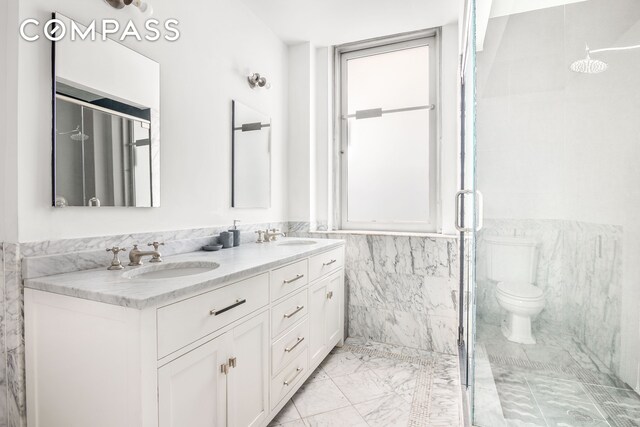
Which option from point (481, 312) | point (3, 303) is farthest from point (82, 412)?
point (481, 312)

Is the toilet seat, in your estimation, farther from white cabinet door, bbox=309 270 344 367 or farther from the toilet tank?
white cabinet door, bbox=309 270 344 367

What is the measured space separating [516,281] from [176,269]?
1542 millimetres

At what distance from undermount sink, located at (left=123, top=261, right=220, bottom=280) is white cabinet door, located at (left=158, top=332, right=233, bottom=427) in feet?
1.34

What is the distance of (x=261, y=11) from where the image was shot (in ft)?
8.11

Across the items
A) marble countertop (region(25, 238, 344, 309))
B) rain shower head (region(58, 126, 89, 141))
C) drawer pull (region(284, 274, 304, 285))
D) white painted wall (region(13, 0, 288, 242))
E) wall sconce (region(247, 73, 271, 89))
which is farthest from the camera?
wall sconce (region(247, 73, 271, 89))

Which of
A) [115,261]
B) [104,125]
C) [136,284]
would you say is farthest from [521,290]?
[104,125]

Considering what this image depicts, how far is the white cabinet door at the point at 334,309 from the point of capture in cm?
231

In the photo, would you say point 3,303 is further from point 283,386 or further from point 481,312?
point 481,312

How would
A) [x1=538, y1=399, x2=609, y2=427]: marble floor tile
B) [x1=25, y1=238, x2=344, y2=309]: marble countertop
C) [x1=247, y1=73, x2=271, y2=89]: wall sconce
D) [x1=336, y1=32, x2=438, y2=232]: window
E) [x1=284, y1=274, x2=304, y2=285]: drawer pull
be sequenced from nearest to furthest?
[x1=25, y1=238, x2=344, y2=309]: marble countertop, [x1=538, y1=399, x2=609, y2=427]: marble floor tile, [x1=284, y1=274, x2=304, y2=285]: drawer pull, [x1=247, y1=73, x2=271, y2=89]: wall sconce, [x1=336, y1=32, x2=438, y2=232]: window

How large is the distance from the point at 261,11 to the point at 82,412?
260 centimetres

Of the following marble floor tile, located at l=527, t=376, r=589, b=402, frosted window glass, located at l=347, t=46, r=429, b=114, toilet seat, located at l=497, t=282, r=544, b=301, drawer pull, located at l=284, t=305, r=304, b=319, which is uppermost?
frosted window glass, located at l=347, t=46, r=429, b=114

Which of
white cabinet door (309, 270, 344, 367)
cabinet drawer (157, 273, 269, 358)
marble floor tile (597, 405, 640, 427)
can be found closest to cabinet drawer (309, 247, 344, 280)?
white cabinet door (309, 270, 344, 367)

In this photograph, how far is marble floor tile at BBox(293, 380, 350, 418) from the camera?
5.94ft

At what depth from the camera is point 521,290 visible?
1.35 metres
